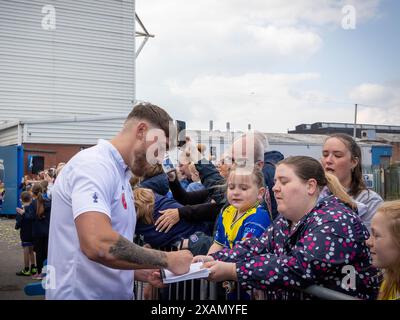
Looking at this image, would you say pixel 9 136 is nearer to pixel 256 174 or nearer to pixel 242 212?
pixel 256 174

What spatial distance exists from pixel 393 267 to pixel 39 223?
6.83 meters

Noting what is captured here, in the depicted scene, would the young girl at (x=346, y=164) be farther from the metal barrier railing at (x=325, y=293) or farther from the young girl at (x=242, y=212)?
the metal barrier railing at (x=325, y=293)

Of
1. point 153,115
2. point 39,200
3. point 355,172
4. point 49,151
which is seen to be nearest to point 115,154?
point 153,115

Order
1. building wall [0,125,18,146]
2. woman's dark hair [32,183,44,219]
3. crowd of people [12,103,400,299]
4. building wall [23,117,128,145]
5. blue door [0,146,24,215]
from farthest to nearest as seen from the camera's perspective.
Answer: building wall [0,125,18,146], building wall [23,117,128,145], blue door [0,146,24,215], woman's dark hair [32,183,44,219], crowd of people [12,103,400,299]

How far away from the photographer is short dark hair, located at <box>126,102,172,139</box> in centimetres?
253

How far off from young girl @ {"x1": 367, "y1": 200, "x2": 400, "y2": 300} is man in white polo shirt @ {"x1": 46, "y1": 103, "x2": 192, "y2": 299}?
956 millimetres

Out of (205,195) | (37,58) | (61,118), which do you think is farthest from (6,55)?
(205,195)

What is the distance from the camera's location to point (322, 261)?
2143 mm

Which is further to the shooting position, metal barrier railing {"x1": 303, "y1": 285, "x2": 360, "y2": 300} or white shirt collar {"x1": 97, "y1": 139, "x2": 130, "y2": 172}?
white shirt collar {"x1": 97, "y1": 139, "x2": 130, "y2": 172}

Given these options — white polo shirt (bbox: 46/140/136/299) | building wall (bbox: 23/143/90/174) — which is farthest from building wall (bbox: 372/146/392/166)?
white polo shirt (bbox: 46/140/136/299)

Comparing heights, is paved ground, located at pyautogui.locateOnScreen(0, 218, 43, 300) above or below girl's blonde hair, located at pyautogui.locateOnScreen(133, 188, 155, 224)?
below

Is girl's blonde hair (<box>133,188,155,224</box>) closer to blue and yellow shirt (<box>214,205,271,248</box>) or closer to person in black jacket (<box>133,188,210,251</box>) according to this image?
person in black jacket (<box>133,188,210,251</box>)
